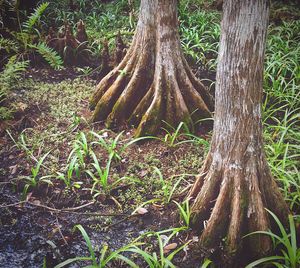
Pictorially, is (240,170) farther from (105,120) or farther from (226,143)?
(105,120)

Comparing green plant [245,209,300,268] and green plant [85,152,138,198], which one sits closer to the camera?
green plant [245,209,300,268]

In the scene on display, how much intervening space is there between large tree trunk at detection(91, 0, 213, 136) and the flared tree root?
143 centimetres

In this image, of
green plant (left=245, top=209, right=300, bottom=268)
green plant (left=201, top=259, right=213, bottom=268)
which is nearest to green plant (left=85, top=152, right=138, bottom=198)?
green plant (left=201, top=259, right=213, bottom=268)

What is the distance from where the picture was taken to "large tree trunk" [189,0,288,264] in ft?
7.56

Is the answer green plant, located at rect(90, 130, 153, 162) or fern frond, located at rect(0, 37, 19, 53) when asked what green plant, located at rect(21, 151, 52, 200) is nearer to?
green plant, located at rect(90, 130, 153, 162)

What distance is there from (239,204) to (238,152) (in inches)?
17.4

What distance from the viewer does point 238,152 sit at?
8.62 feet

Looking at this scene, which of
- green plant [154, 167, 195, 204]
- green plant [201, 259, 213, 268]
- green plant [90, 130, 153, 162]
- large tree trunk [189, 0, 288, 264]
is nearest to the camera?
large tree trunk [189, 0, 288, 264]

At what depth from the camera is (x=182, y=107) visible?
4168 millimetres

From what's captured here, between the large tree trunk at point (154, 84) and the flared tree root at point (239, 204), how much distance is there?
143 centimetres

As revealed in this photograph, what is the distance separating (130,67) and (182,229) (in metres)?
2.44

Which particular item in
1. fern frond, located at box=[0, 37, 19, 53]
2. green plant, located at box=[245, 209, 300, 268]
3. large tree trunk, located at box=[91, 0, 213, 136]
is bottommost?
green plant, located at box=[245, 209, 300, 268]

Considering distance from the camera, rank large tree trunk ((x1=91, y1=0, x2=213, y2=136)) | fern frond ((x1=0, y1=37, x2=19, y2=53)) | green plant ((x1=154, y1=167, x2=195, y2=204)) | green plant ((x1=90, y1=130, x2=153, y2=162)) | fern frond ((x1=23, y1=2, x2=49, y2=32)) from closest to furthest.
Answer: green plant ((x1=154, y1=167, x2=195, y2=204))
green plant ((x1=90, y1=130, x2=153, y2=162))
large tree trunk ((x1=91, y1=0, x2=213, y2=136))
fern frond ((x1=23, y1=2, x2=49, y2=32))
fern frond ((x1=0, y1=37, x2=19, y2=53))

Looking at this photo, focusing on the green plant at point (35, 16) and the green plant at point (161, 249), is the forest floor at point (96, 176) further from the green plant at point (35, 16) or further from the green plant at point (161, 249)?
the green plant at point (35, 16)
